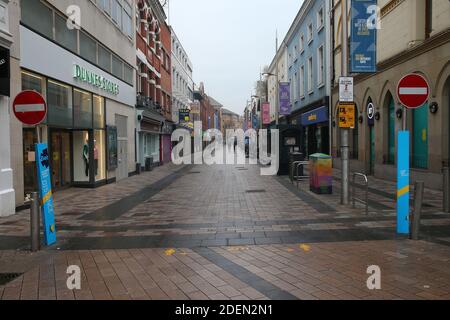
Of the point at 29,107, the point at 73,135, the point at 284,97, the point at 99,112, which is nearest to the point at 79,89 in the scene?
the point at 73,135

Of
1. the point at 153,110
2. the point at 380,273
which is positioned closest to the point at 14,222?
the point at 380,273

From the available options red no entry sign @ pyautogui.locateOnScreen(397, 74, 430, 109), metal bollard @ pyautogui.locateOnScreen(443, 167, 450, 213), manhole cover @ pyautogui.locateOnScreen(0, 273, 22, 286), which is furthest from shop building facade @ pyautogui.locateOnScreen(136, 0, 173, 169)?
manhole cover @ pyautogui.locateOnScreen(0, 273, 22, 286)

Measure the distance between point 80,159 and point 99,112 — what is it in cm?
217

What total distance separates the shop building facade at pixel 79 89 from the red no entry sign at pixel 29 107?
3323mm

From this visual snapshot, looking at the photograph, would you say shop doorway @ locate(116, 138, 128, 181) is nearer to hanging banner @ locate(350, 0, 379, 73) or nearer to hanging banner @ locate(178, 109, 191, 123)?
hanging banner @ locate(350, 0, 379, 73)

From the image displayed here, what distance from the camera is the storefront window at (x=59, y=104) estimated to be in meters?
12.0

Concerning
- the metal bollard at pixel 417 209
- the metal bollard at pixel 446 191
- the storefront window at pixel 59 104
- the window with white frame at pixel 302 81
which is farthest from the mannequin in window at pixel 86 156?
the window with white frame at pixel 302 81

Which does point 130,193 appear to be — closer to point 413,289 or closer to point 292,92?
point 413,289

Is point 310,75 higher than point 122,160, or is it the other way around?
point 310,75

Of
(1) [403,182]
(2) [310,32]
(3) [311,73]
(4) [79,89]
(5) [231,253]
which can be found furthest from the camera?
(3) [311,73]

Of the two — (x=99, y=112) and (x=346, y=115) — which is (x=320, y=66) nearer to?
(x=99, y=112)

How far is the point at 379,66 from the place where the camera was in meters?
16.6

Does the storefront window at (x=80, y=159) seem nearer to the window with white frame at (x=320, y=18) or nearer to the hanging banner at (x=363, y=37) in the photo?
the hanging banner at (x=363, y=37)

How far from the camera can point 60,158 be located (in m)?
14.4
